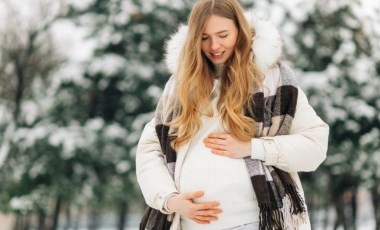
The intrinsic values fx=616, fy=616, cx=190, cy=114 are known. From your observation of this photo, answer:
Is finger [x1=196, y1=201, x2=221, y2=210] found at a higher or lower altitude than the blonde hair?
lower

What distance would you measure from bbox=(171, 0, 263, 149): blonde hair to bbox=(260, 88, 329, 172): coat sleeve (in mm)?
108

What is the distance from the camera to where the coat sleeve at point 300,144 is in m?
2.16

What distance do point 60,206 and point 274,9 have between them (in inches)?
200

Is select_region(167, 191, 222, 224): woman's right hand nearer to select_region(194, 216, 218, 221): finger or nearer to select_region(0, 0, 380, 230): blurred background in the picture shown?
select_region(194, 216, 218, 221): finger

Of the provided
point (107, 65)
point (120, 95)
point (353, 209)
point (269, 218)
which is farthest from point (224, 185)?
point (353, 209)

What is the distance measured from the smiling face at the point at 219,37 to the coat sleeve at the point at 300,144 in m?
0.31

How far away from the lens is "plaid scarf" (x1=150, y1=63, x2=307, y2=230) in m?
2.12

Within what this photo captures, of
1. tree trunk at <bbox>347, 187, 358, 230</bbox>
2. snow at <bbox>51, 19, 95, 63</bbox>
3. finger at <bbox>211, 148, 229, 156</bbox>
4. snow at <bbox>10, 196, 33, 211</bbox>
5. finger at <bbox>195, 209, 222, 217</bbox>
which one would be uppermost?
snow at <bbox>51, 19, 95, 63</bbox>

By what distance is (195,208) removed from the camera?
2133 mm

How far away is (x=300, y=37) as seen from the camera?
1091 cm

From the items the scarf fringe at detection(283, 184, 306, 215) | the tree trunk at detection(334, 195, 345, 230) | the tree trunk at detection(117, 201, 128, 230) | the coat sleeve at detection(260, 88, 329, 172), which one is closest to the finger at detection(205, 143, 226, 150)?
the coat sleeve at detection(260, 88, 329, 172)

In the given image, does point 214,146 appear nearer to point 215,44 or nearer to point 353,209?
point 215,44

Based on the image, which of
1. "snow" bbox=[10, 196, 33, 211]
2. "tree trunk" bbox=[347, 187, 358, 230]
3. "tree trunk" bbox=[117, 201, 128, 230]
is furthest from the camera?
"tree trunk" bbox=[347, 187, 358, 230]

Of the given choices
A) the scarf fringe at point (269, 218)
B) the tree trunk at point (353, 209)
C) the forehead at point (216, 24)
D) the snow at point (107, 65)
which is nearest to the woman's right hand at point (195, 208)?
the scarf fringe at point (269, 218)
